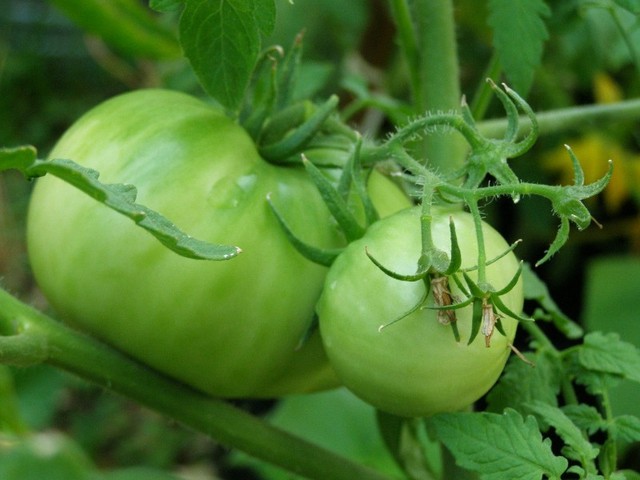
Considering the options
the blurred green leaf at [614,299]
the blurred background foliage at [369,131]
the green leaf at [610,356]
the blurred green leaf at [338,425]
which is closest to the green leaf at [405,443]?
the green leaf at [610,356]

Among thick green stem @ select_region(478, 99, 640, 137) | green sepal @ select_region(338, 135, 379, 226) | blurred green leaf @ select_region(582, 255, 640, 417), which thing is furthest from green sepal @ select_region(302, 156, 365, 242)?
blurred green leaf @ select_region(582, 255, 640, 417)

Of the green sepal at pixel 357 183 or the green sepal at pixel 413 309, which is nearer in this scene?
the green sepal at pixel 413 309

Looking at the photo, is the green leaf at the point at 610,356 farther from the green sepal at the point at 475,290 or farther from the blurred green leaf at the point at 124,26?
the blurred green leaf at the point at 124,26

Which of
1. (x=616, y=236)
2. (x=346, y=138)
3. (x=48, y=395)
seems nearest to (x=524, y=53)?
A: (x=346, y=138)

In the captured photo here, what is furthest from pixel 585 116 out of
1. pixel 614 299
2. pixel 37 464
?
pixel 37 464

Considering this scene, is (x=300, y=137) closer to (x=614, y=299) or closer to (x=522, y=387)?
(x=522, y=387)

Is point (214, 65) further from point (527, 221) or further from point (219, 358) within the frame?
point (527, 221)
